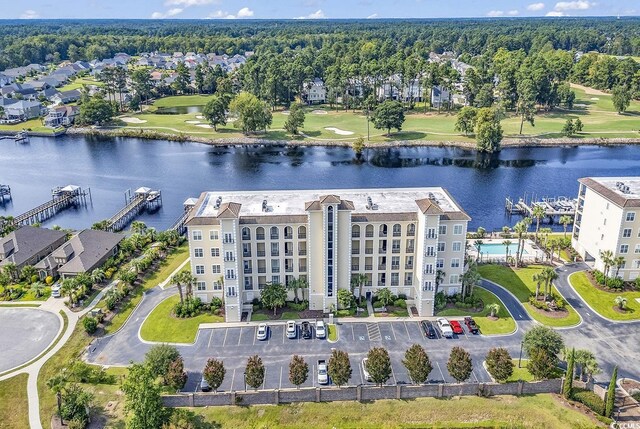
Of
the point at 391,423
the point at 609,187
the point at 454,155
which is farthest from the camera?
the point at 454,155

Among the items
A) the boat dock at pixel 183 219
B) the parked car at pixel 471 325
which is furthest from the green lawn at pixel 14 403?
the parked car at pixel 471 325

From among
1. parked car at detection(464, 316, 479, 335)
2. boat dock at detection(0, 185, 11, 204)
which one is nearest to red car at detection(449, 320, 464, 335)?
parked car at detection(464, 316, 479, 335)

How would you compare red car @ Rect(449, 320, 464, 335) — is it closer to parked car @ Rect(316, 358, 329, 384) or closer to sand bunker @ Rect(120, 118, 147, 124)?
parked car @ Rect(316, 358, 329, 384)

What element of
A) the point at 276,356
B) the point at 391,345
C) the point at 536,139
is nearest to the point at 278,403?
the point at 276,356

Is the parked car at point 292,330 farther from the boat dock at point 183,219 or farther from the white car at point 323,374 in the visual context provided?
the boat dock at point 183,219

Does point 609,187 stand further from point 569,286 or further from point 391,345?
point 391,345

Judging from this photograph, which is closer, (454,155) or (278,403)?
(278,403)
